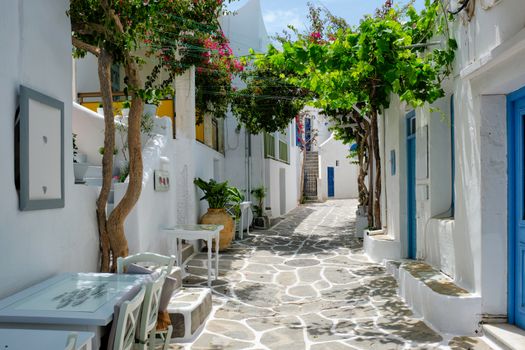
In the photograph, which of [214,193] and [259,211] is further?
[259,211]

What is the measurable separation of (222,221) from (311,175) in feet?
72.1

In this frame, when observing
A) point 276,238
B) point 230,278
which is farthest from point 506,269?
point 276,238

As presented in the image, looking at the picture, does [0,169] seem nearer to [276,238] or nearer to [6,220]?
[6,220]

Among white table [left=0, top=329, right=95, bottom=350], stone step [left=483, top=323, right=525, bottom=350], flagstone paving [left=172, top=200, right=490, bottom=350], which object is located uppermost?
white table [left=0, top=329, right=95, bottom=350]

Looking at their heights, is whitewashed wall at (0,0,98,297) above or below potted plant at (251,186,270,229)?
above

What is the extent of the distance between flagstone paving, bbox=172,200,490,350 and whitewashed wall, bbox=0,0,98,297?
1.58 metres

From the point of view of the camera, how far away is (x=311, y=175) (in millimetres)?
31484

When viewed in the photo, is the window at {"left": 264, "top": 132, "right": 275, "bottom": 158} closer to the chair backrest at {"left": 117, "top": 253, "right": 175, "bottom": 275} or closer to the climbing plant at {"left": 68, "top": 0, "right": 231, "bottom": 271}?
the climbing plant at {"left": 68, "top": 0, "right": 231, "bottom": 271}

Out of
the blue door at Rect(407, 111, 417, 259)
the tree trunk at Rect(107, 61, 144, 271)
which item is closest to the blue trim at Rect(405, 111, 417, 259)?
the blue door at Rect(407, 111, 417, 259)

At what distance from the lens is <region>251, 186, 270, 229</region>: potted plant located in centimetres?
1483

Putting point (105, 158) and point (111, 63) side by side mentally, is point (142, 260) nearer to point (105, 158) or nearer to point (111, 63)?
point (105, 158)

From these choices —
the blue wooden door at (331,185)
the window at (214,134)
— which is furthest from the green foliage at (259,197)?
the blue wooden door at (331,185)

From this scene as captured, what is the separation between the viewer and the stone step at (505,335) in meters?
3.94

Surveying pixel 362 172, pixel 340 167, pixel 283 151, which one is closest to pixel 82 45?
pixel 362 172
